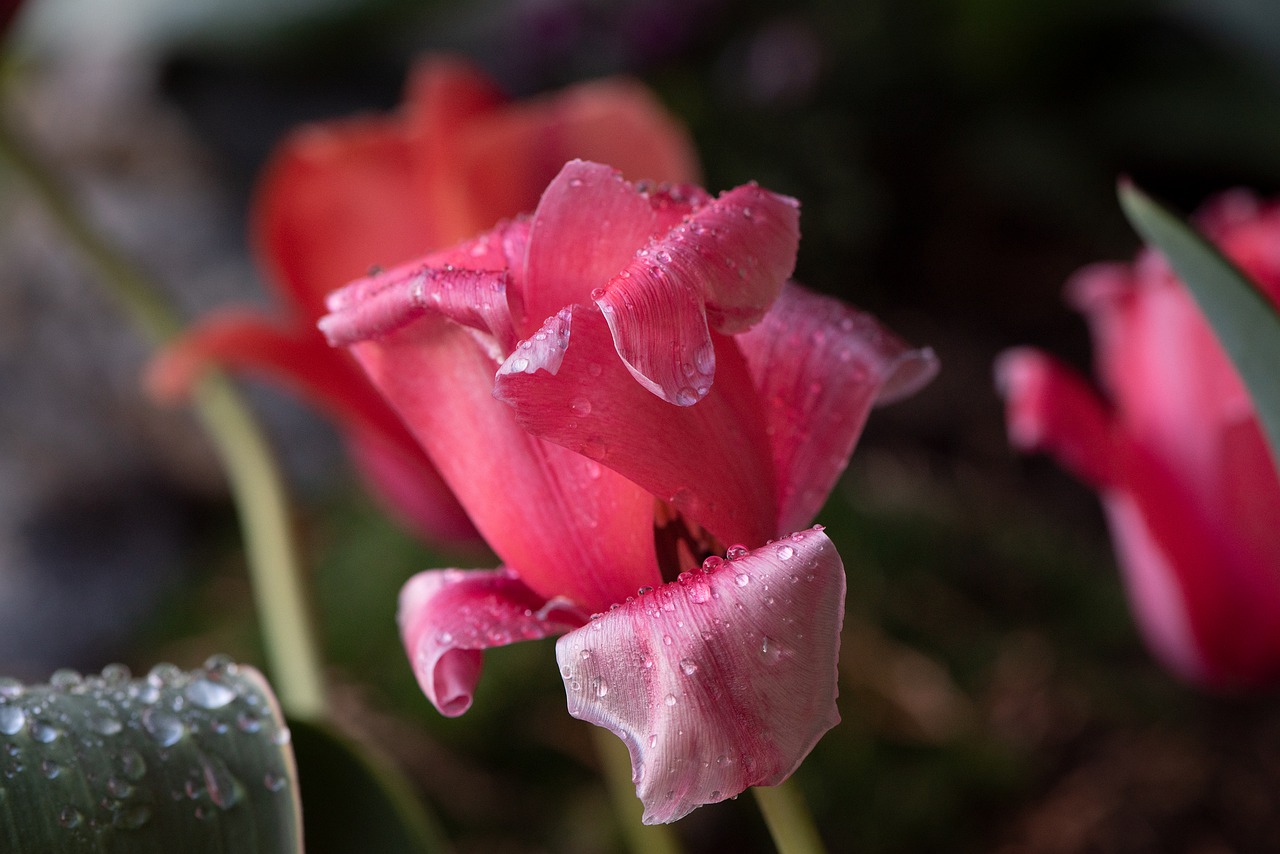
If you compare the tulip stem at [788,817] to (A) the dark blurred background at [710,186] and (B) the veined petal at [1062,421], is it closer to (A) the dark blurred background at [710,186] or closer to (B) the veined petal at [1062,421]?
(B) the veined petal at [1062,421]

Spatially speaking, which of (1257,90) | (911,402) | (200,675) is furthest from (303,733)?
(1257,90)

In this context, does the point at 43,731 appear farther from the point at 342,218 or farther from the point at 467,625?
the point at 342,218

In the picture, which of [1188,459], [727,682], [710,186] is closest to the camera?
[727,682]

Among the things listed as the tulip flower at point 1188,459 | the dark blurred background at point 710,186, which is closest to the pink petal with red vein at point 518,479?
the tulip flower at point 1188,459

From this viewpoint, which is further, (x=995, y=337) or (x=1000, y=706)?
(x=995, y=337)

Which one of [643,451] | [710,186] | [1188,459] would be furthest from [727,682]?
[710,186]

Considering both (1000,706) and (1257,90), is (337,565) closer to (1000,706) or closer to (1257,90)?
(1000,706)

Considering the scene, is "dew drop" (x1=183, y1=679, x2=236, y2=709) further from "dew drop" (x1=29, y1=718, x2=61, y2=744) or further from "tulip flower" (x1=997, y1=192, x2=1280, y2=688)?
"tulip flower" (x1=997, y1=192, x2=1280, y2=688)
